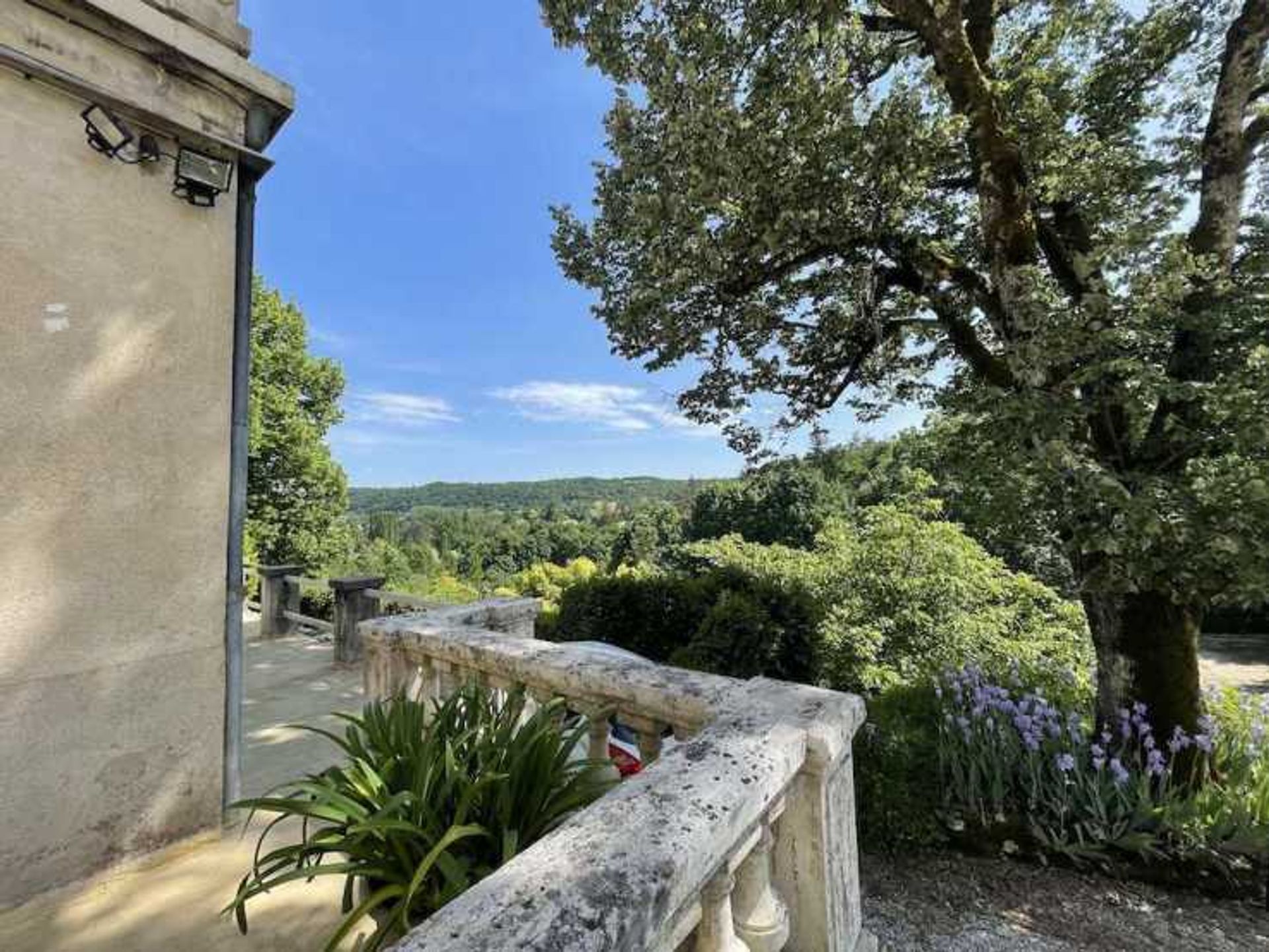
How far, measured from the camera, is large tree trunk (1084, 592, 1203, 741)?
12.7 ft

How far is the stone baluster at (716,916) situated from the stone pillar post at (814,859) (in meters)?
0.29

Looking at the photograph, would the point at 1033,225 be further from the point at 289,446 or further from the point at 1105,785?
the point at 289,446

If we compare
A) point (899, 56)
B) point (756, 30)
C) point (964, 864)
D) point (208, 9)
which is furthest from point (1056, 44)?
point (964, 864)

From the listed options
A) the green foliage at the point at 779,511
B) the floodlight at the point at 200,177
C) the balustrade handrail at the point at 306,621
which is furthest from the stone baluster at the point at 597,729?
the green foliage at the point at 779,511

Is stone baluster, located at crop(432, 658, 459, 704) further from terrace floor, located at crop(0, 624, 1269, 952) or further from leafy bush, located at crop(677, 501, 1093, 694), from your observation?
leafy bush, located at crop(677, 501, 1093, 694)

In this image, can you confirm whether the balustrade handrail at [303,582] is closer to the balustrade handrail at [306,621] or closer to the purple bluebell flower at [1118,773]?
the balustrade handrail at [306,621]

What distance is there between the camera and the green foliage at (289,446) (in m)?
14.8

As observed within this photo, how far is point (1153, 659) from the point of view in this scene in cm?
390

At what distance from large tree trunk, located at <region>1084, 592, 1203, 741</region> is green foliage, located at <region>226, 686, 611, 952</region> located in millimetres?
4319

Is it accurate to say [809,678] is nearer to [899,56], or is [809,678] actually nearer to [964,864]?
[964,864]

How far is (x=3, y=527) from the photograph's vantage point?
1950 millimetres

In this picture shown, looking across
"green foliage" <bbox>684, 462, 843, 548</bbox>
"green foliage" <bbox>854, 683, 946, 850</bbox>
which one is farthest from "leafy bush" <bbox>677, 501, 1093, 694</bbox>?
"green foliage" <bbox>684, 462, 843, 548</bbox>

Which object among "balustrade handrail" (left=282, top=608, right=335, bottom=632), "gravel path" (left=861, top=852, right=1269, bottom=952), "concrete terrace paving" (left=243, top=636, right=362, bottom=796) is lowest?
"gravel path" (left=861, top=852, right=1269, bottom=952)

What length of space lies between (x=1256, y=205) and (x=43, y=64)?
7.42m
